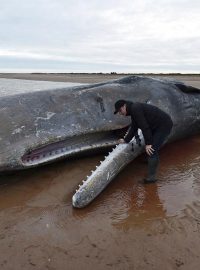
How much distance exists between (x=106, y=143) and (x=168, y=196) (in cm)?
175

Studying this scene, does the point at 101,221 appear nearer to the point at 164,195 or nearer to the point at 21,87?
the point at 164,195

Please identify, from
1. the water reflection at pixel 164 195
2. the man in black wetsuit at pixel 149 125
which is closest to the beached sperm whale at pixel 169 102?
the man in black wetsuit at pixel 149 125

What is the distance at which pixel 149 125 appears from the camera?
6.16 meters

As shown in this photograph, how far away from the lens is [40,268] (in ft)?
12.1

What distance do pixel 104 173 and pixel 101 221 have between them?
3.25ft

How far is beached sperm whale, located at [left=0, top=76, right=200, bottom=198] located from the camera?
570 cm

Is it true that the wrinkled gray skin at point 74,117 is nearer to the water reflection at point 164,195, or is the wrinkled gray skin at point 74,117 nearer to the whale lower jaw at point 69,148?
the whale lower jaw at point 69,148

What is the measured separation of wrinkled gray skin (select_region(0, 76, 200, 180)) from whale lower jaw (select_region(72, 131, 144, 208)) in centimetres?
57

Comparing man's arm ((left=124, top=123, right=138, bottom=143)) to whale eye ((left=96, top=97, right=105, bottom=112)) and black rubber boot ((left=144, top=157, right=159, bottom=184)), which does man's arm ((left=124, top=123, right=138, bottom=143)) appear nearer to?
black rubber boot ((left=144, top=157, right=159, bottom=184))

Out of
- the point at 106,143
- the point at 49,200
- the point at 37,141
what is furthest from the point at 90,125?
the point at 49,200

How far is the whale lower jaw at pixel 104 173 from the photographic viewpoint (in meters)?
4.96

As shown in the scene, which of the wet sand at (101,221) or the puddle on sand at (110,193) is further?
the puddle on sand at (110,193)

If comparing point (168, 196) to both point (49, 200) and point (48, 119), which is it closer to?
point (49, 200)

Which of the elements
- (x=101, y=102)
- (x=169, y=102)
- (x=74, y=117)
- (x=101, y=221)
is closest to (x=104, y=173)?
(x=101, y=221)
